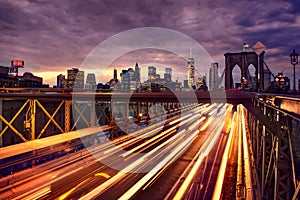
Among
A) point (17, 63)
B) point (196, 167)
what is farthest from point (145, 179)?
point (17, 63)

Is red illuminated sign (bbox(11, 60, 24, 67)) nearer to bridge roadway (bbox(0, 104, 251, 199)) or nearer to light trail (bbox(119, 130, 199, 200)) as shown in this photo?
bridge roadway (bbox(0, 104, 251, 199))

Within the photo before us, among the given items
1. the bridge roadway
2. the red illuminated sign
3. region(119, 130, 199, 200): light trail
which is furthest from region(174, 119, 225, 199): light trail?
the red illuminated sign

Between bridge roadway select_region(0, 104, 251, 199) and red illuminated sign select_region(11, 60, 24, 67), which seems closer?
bridge roadway select_region(0, 104, 251, 199)

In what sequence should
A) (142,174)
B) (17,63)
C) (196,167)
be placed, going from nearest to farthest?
(142,174) → (196,167) → (17,63)

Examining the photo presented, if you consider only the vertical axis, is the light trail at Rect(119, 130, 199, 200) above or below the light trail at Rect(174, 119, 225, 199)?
above

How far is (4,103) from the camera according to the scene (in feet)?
123

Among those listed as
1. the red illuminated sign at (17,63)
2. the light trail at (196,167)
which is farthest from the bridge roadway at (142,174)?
the red illuminated sign at (17,63)

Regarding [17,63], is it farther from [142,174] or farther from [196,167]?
[196,167]

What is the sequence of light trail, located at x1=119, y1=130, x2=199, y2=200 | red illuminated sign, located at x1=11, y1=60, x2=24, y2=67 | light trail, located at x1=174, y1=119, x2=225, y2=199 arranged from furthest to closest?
1. red illuminated sign, located at x1=11, y1=60, x2=24, y2=67
2. light trail, located at x1=174, y1=119, x2=225, y2=199
3. light trail, located at x1=119, y1=130, x2=199, y2=200

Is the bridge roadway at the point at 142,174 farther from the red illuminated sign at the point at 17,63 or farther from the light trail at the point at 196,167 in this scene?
the red illuminated sign at the point at 17,63

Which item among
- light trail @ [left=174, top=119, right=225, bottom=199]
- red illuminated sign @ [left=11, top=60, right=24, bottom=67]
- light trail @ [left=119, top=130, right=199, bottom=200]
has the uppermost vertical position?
red illuminated sign @ [left=11, top=60, right=24, bottom=67]

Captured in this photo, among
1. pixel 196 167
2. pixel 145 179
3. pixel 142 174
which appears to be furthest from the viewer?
pixel 196 167


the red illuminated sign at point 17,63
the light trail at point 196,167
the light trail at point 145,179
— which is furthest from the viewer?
the red illuminated sign at point 17,63

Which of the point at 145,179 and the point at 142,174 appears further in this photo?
the point at 142,174
